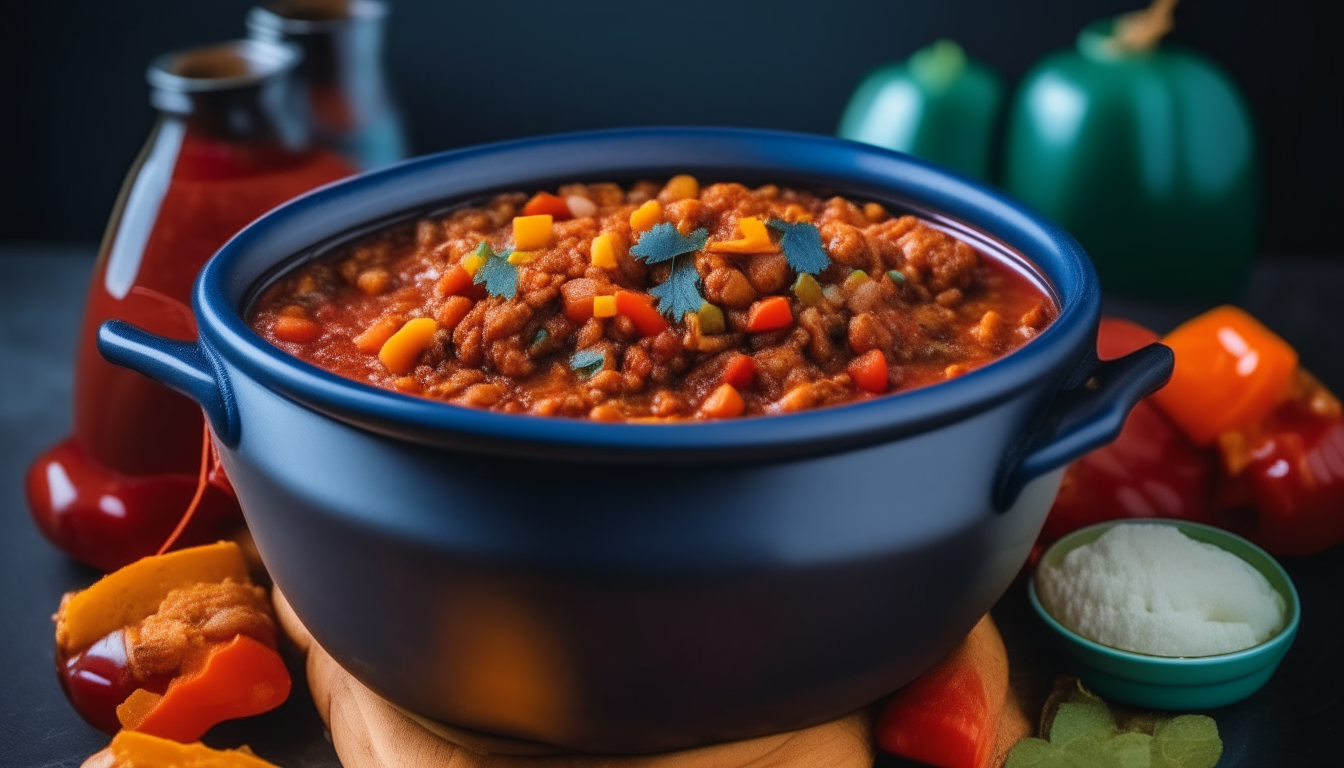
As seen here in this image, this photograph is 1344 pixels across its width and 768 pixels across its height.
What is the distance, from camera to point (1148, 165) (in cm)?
374

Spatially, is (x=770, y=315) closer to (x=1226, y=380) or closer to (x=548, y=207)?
(x=548, y=207)

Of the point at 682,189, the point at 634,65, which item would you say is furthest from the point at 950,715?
the point at 634,65

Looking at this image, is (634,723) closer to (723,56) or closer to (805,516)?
(805,516)

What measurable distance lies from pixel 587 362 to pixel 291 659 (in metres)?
0.79

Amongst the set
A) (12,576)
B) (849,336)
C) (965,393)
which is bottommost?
(12,576)

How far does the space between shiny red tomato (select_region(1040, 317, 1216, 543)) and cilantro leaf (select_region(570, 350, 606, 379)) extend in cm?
109

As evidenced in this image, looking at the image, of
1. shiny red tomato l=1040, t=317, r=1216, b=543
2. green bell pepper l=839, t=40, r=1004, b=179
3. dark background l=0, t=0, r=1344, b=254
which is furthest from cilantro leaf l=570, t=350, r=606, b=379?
dark background l=0, t=0, r=1344, b=254

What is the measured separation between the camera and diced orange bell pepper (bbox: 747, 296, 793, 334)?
6.71ft

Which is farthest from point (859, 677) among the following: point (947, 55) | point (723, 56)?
point (723, 56)

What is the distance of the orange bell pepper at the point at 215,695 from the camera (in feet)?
6.95

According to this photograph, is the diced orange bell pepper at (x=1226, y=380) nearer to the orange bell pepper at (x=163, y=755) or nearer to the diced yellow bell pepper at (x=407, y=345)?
the diced yellow bell pepper at (x=407, y=345)

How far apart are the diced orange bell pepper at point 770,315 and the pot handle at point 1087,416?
40 cm

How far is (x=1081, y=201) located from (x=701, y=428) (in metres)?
2.54

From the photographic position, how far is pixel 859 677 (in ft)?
6.24
